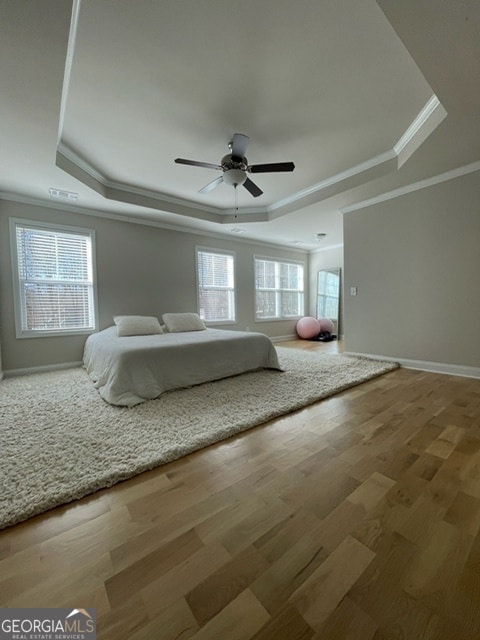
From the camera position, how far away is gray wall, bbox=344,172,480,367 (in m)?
3.13

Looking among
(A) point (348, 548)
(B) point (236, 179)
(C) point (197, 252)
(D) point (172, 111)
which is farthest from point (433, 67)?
(C) point (197, 252)

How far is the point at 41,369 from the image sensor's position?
12.6ft

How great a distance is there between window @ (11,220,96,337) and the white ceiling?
22.0 inches

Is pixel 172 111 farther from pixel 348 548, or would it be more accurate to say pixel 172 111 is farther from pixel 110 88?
pixel 348 548

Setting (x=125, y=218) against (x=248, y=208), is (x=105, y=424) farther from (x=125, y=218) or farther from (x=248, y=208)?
(x=248, y=208)

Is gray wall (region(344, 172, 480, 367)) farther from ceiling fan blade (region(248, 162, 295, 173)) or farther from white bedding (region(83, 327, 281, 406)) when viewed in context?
ceiling fan blade (region(248, 162, 295, 173))

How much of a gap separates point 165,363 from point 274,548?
195cm

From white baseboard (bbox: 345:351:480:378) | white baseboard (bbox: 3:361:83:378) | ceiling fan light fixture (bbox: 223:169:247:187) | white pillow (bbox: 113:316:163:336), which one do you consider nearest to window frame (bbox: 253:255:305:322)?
white pillow (bbox: 113:316:163:336)

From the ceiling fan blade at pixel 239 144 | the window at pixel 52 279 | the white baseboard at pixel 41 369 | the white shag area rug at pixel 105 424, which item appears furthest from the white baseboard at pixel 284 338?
the ceiling fan blade at pixel 239 144

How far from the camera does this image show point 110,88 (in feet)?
6.91

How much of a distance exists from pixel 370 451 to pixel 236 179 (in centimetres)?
274

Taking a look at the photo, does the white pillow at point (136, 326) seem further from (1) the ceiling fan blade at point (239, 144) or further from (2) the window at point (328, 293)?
(2) the window at point (328, 293)

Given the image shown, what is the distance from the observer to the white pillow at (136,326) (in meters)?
3.73

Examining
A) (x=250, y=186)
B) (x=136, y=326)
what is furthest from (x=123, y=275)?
(x=250, y=186)
